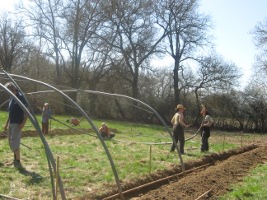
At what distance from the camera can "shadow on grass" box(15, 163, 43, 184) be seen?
7.11 meters

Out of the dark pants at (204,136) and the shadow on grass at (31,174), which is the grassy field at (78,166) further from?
the dark pants at (204,136)

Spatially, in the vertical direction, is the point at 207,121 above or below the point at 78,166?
above

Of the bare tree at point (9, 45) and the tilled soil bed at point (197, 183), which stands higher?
the bare tree at point (9, 45)

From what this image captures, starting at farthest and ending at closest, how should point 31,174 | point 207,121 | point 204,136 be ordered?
point 204,136
point 207,121
point 31,174

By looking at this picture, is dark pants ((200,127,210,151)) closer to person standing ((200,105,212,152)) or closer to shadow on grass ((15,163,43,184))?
person standing ((200,105,212,152))

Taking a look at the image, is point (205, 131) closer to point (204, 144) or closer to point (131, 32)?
point (204, 144)

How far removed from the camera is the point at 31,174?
24.9ft

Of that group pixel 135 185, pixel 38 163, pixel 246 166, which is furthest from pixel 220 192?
pixel 38 163

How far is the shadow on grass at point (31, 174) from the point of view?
711 cm

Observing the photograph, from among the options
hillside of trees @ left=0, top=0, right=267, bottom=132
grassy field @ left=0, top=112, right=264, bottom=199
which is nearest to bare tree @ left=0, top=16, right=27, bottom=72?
hillside of trees @ left=0, top=0, right=267, bottom=132

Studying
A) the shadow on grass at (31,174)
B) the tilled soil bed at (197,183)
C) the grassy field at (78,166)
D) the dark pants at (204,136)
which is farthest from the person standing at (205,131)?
the shadow on grass at (31,174)

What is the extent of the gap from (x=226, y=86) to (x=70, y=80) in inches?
575

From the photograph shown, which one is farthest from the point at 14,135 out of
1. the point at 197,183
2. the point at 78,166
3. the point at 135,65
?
the point at 135,65

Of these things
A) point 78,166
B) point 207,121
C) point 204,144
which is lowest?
Result: point 78,166
